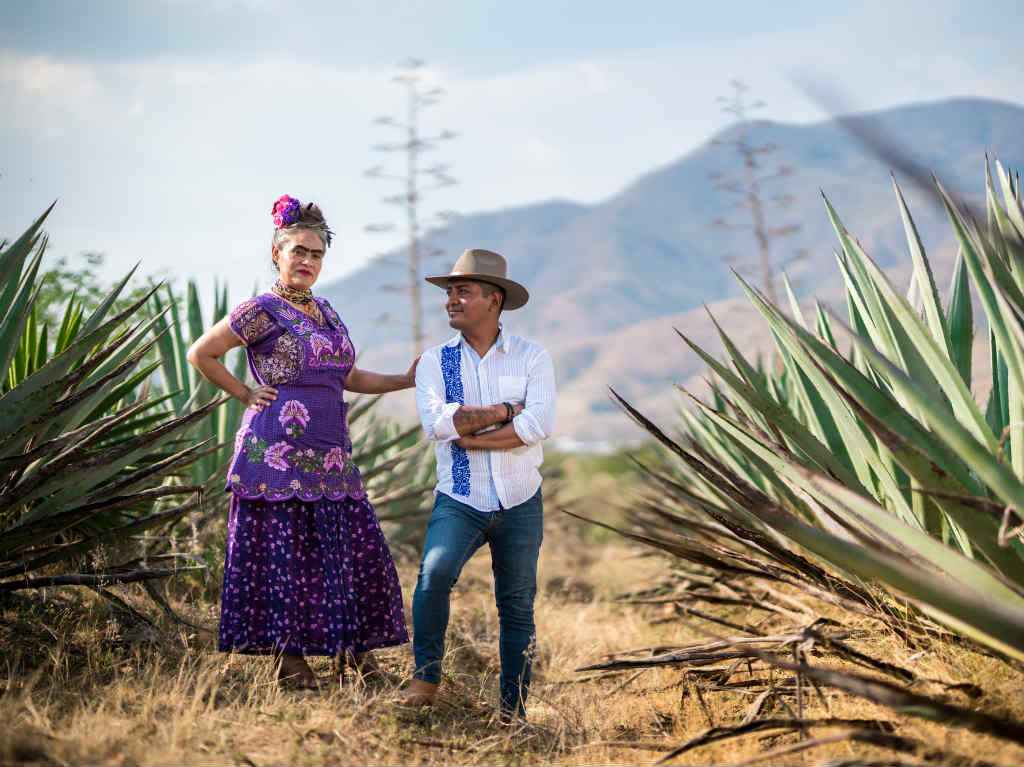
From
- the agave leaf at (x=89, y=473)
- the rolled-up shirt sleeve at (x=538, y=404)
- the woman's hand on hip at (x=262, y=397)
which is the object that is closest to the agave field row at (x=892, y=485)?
the rolled-up shirt sleeve at (x=538, y=404)

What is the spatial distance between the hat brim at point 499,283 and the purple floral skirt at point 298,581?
2.97 feet

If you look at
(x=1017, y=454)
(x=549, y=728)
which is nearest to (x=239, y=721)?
(x=549, y=728)

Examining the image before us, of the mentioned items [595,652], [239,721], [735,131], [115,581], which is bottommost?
[595,652]

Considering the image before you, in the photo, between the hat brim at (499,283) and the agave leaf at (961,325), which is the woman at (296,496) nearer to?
the hat brim at (499,283)

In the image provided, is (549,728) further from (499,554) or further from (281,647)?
(281,647)

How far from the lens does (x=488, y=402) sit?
3.36 metres

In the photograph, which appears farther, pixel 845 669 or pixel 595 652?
pixel 595 652

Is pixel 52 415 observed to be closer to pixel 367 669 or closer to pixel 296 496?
pixel 296 496

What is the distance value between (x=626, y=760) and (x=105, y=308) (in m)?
2.24

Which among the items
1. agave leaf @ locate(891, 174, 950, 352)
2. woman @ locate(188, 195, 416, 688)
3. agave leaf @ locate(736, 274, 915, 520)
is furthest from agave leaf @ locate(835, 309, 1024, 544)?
woman @ locate(188, 195, 416, 688)

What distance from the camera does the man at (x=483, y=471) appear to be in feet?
10.3

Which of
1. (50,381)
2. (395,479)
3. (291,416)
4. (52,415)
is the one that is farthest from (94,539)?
(395,479)

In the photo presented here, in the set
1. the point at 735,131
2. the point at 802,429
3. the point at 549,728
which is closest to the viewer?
the point at 802,429

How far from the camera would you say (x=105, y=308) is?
316 centimetres
